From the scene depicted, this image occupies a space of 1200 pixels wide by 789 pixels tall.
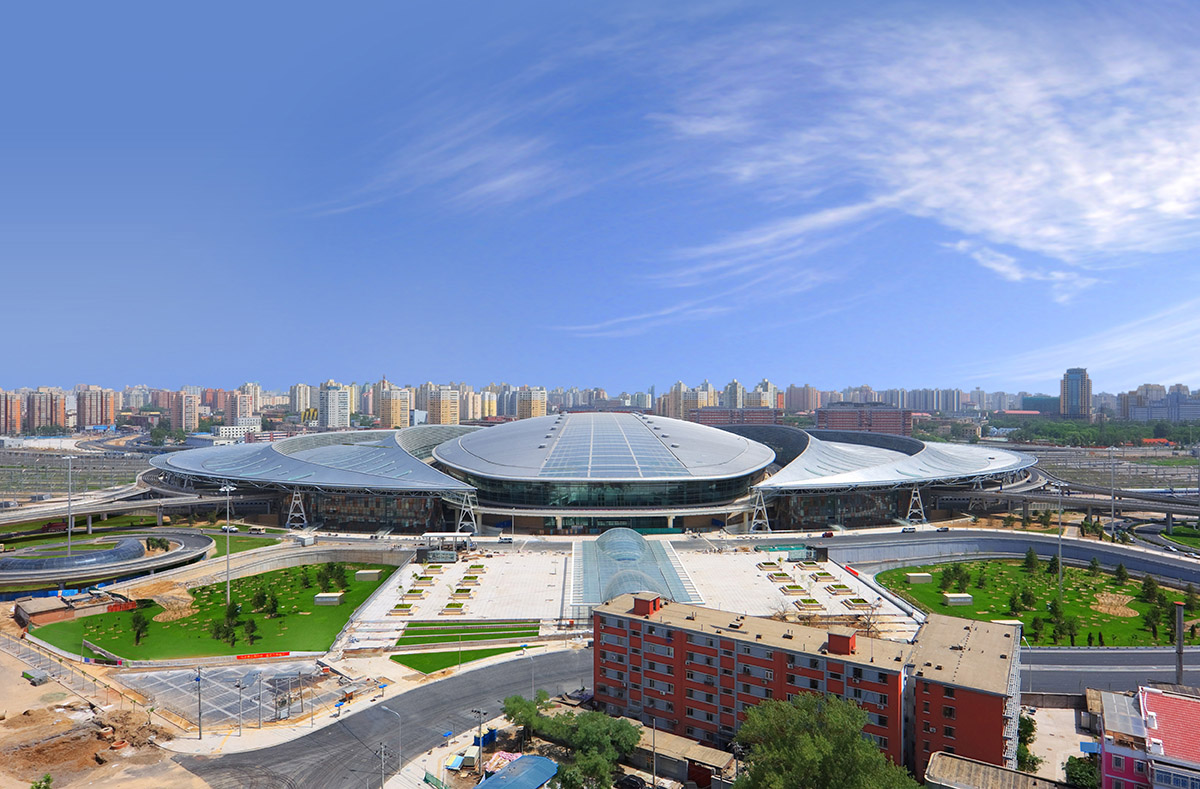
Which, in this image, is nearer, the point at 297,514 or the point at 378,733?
the point at 378,733

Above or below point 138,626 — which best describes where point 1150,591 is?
above

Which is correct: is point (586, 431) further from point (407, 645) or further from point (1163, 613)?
point (1163, 613)

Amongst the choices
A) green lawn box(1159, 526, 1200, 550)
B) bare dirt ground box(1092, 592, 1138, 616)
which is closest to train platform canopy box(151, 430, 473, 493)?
bare dirt ground box(1092, 592, 1138, 616)

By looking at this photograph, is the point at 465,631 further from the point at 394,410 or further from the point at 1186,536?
the point at 394,410

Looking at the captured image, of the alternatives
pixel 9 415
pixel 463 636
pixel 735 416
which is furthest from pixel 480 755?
pixel 9 415

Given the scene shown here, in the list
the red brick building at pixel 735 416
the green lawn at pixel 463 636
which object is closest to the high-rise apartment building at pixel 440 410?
the red brick building at pixel 735 416

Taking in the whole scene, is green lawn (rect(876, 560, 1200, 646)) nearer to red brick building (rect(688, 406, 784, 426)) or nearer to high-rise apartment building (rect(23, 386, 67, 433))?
red brick building (rect(688, 406, 784, 426))
